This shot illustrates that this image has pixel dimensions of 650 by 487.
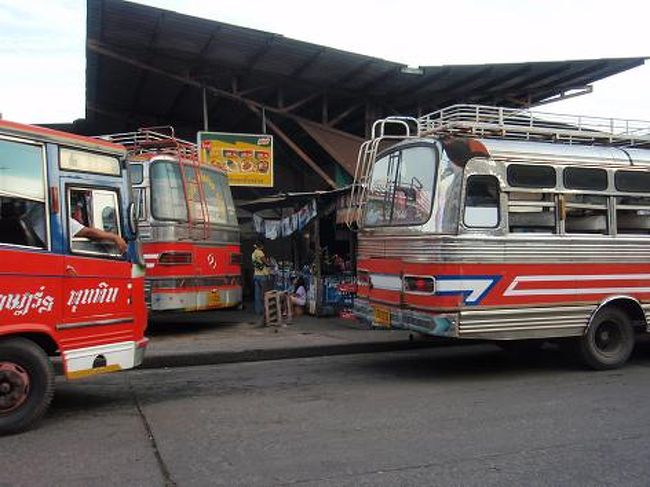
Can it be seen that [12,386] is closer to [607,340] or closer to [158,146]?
[607,340]

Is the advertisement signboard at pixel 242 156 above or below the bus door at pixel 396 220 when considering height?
above

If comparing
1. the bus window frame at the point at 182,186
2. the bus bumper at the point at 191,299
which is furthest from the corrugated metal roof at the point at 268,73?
the bus bumper at the point at 191,299

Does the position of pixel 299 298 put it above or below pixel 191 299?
below

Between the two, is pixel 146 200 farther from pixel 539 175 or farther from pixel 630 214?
pixel 630 214

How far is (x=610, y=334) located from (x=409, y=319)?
9.02 ft

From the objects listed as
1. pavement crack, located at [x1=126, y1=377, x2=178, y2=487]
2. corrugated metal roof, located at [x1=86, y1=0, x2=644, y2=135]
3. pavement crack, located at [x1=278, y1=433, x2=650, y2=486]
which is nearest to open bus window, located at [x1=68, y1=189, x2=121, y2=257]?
pavement crack, located at [x1=126, y1=377, x2=178, y2=487]

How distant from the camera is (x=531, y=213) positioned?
8.55 meters

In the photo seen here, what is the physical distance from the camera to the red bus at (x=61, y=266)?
619 cm

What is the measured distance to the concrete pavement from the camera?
10.3 m

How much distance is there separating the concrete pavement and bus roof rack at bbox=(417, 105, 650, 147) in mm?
3619

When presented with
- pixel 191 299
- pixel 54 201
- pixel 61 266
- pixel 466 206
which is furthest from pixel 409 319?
pixel 191 299

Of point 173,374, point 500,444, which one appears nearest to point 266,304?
point 173,374

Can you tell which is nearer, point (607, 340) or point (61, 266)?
point (61, 266)

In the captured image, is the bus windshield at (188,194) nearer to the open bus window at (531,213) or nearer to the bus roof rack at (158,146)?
the bus roof rack at (158,146)
